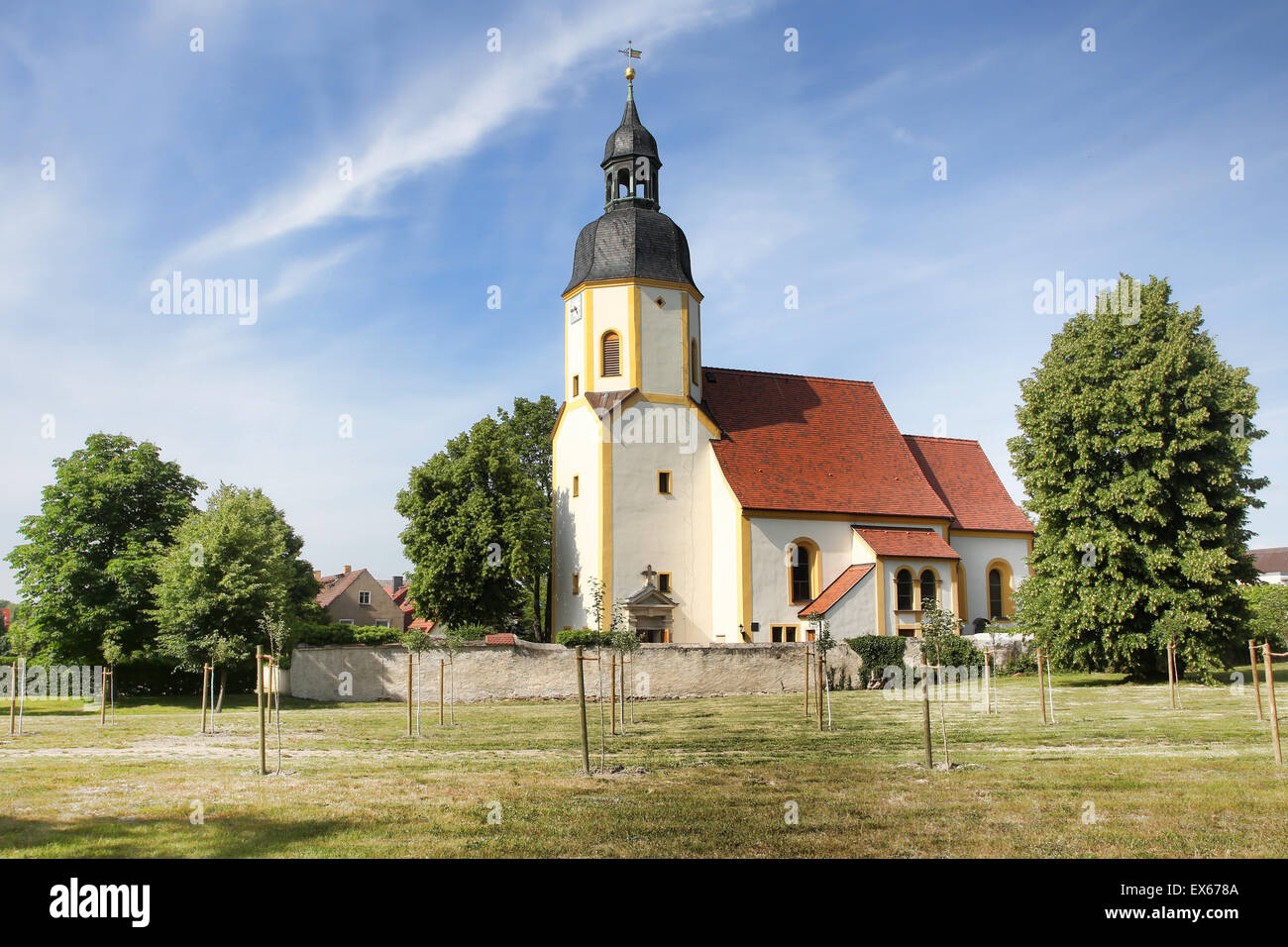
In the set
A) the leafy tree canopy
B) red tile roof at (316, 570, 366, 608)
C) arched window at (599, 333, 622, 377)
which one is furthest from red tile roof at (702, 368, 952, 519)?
red tile roof at (316, 570, 366, 608)

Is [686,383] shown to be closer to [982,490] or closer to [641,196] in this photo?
[641,196]

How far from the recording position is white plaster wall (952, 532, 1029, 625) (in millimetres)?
41781

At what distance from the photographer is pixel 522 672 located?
28.9m

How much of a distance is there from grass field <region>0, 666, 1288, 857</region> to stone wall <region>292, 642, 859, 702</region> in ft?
32.2

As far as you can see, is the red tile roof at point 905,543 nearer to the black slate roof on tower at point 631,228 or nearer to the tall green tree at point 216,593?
the black slate roof on tower at point 631,228

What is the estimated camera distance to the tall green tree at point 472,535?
118ft

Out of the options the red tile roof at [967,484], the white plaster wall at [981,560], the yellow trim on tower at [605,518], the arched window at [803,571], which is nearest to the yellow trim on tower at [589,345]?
the yellow trim on tower at [605,518]

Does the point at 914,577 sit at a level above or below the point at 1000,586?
above

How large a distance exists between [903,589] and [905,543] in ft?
6.47

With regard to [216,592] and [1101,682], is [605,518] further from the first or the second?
[1101,682]

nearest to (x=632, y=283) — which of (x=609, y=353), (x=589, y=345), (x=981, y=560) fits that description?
(x=609, y=353)

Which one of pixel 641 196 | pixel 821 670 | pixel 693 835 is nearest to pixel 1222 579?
pixel 821 670

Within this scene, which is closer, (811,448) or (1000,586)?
(811,448)
